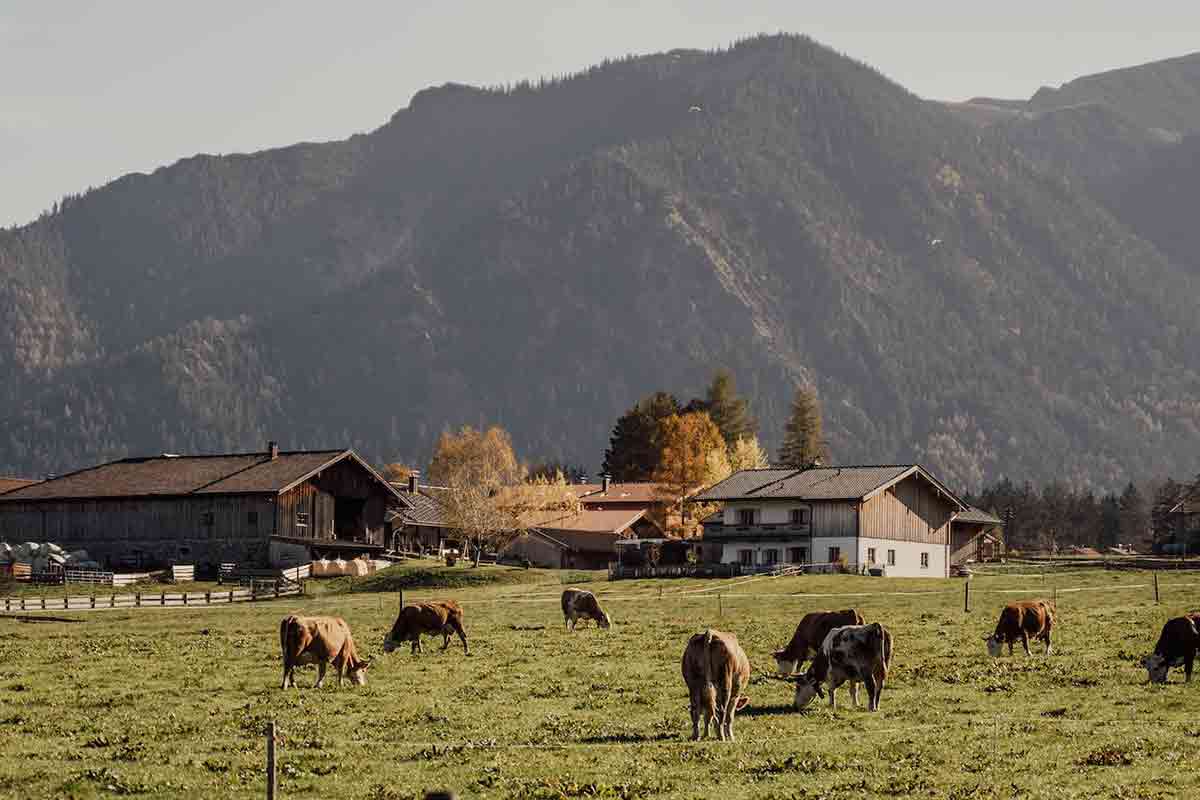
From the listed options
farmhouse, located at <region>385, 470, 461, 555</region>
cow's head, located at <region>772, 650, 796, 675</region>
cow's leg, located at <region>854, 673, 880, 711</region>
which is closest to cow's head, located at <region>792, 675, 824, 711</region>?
cow's leg, located at <region>854, 673, 880, 711</region>

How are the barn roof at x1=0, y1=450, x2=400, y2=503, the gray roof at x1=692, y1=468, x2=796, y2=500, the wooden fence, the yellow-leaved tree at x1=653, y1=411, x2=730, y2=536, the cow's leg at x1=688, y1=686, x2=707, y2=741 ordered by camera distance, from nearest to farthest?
the cow's leg at x1=688, y1=686, x2=707, y2=741 < the wooden fence < the gray roof at x1=692, y1=468, x2=796, y2=500 < the barn roof at x1=0, y1=450, x2=400, y2=503 < the yellow-leaved tree at x1=653, y1=411, x2=730, y2=536

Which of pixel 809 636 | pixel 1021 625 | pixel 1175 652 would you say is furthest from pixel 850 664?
pixel 1021 625

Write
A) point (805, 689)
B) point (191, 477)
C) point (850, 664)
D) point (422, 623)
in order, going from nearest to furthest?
point (850, 664) → point (805, 689) → point (422, 623) → point (191, 477)

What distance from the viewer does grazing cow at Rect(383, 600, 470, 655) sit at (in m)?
55.0

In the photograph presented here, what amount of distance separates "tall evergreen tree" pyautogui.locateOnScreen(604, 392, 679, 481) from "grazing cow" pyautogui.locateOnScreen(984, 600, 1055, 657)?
13437 cm

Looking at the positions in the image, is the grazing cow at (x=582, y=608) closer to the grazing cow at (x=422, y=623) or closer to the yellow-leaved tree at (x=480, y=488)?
the grazing cow at (x=422, y=623)

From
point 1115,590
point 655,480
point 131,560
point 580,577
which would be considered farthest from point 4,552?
point 1115,590

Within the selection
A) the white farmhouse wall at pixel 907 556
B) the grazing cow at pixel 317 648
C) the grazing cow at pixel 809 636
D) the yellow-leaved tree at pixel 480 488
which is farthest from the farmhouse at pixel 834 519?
the grazing cow at pixel 317 648

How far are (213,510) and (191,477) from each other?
5.21m

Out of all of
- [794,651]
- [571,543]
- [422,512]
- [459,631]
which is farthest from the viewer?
[422,512]

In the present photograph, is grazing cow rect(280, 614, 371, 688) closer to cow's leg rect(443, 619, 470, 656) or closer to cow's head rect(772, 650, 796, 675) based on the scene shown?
cow's leg rect(443, 619, 470, 656)

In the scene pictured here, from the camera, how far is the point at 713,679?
116 feet

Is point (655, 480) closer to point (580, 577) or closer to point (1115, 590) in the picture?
point (580, 577)

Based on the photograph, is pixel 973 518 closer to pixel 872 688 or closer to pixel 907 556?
pixel 907 556
